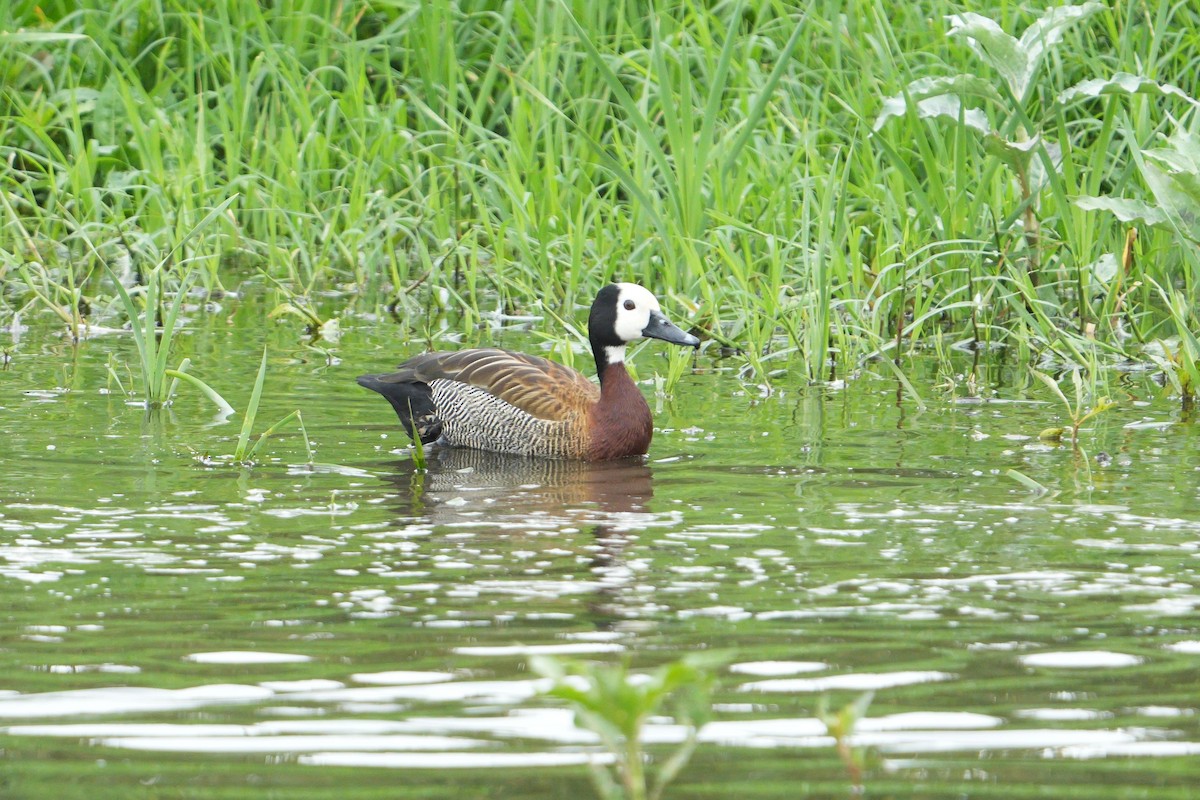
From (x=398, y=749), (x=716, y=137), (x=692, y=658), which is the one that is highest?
(x=716, y=137)

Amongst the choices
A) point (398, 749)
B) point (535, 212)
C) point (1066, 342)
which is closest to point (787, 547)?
point (398, 749)

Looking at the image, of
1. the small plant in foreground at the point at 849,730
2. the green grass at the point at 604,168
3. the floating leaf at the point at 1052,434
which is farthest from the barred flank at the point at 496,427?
the small plant in foreground at the point at 849,730

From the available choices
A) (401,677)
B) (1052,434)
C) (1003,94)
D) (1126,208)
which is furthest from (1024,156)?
(401,677)

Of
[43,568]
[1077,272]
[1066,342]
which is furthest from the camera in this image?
[1077,272]

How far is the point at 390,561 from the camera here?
4934 millimetres

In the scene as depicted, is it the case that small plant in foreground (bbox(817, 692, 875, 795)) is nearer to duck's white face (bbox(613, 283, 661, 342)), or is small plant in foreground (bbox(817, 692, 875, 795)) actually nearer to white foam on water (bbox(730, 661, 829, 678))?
white foam on water (bbox(730, 661, 829, 678))

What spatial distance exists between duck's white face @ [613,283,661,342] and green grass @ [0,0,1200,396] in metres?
0.63

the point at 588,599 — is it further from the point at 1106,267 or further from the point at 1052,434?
the point at 1106,267

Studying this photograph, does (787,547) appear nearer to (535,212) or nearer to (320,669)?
(320,669)

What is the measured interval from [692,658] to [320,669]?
4.46 ft

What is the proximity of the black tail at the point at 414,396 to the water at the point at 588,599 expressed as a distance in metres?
0.18

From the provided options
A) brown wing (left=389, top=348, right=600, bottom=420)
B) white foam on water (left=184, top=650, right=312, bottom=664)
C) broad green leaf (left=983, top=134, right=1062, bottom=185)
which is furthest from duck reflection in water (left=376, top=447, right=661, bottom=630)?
broad green leaf (left=983, top=134, right=1062, bottom=185)

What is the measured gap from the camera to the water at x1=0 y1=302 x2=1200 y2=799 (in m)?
3.37

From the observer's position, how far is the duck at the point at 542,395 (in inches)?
281
